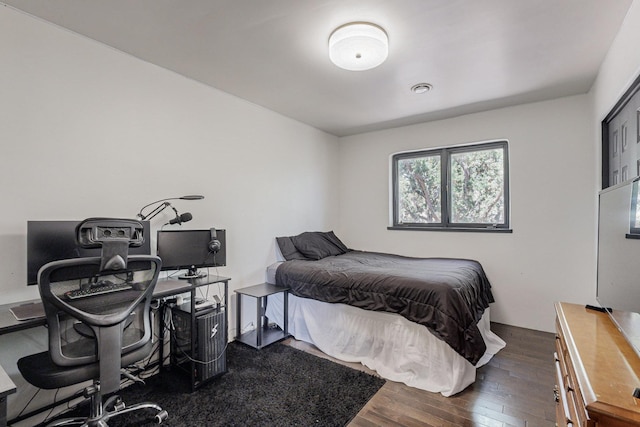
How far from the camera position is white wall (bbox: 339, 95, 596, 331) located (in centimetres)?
307

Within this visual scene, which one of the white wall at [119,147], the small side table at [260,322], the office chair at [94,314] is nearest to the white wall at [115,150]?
the white wall at [119,147]

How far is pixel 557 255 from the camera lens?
3178 mm

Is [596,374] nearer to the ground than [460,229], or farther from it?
nearer to the ground

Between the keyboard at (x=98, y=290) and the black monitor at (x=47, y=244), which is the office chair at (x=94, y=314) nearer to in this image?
the keyboard at (x=98, y=290)

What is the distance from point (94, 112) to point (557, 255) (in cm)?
439

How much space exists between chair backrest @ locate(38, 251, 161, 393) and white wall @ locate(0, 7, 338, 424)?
0.71 meters

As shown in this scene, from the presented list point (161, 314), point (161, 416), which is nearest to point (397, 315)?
point (161, 416)

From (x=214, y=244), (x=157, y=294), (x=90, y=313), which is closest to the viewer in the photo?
(x=90, y=313)

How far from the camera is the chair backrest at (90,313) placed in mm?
1400

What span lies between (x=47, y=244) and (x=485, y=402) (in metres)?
2.91

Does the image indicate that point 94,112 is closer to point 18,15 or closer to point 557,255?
point 18,15

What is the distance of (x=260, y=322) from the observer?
2904 millimetres

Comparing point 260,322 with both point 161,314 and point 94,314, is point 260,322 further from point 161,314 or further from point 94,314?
point 94,314

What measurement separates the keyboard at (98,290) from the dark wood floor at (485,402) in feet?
5.06
